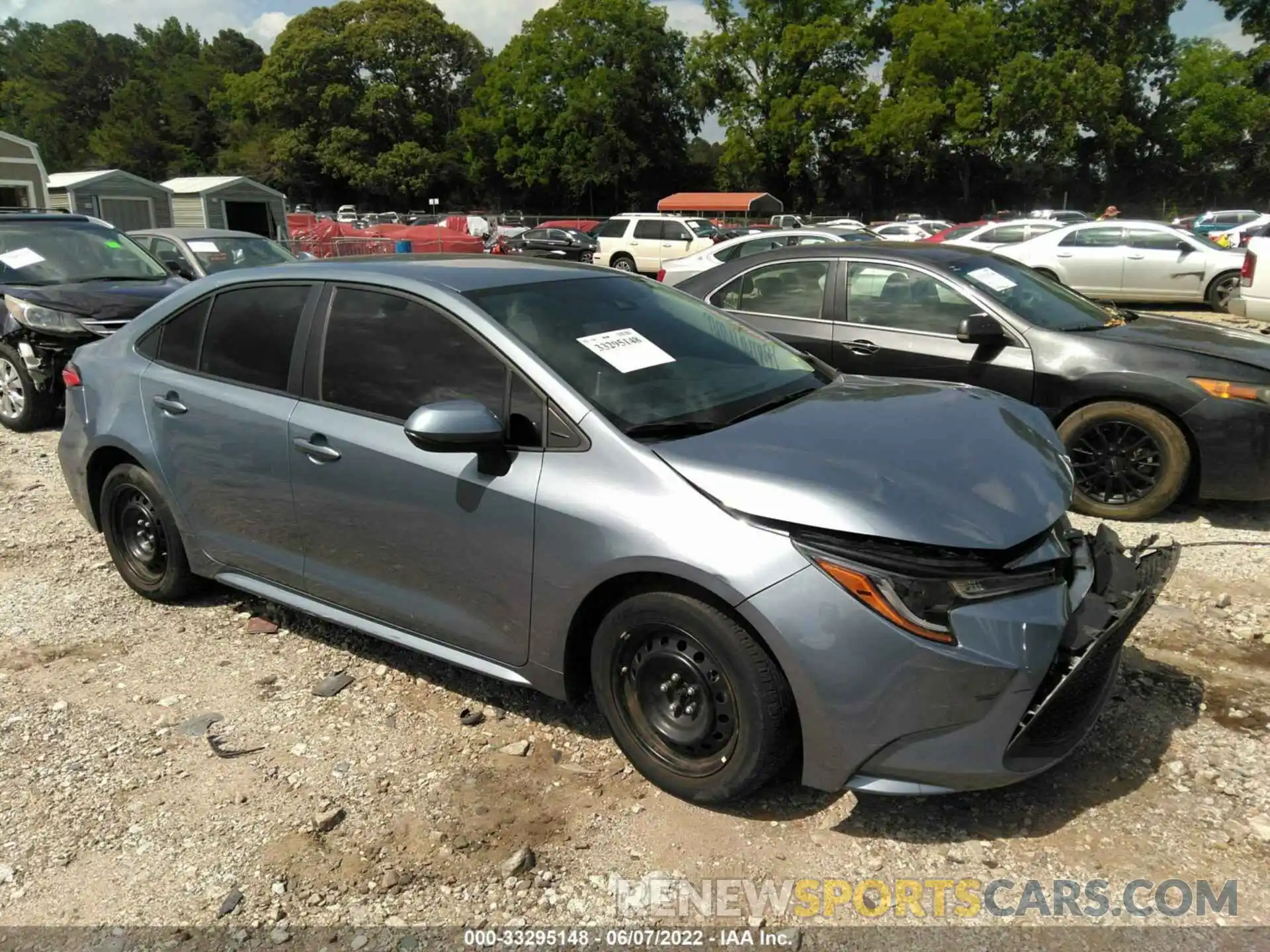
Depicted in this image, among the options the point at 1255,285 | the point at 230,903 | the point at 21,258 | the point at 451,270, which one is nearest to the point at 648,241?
the point at 1255,285

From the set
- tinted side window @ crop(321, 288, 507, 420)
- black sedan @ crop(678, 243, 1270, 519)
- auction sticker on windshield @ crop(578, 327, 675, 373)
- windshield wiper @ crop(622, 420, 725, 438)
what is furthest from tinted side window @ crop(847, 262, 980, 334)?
tinted side window @ crop(321, 288, 507, 420)

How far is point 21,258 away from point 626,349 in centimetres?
765

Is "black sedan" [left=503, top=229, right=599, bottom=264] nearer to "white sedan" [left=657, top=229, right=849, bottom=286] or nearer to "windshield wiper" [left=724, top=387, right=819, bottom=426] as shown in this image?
"white sedan" [left=657, top=229, right=849, bottom=286]

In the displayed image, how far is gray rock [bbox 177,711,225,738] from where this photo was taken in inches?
133

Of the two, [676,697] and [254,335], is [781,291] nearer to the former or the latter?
[254,335]

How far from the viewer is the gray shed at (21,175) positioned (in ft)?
63.6

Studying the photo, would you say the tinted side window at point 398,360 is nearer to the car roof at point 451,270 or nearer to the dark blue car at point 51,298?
the car roof at point 451,270

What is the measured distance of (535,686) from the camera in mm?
3035

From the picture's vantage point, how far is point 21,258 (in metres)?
8.36

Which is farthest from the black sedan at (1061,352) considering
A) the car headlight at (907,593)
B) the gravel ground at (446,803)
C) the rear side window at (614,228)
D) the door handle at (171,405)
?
the rear side window at (614,228)

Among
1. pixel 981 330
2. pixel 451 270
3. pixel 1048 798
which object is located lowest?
pixel 1048 798

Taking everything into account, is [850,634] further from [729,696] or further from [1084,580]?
[1084,580]

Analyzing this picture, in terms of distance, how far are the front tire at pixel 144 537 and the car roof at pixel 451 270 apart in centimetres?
113

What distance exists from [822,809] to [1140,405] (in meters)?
3.41
